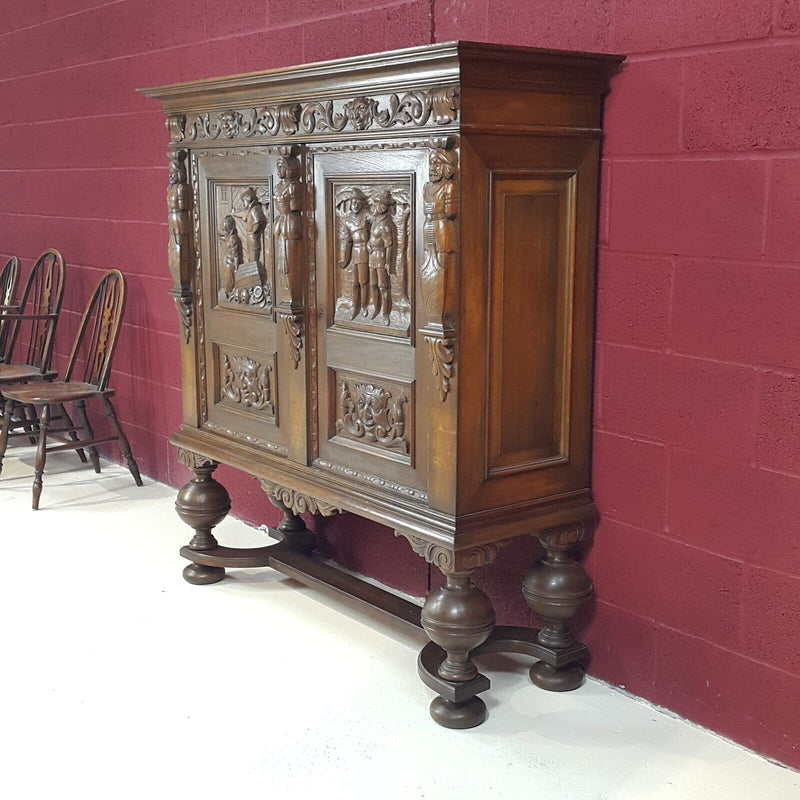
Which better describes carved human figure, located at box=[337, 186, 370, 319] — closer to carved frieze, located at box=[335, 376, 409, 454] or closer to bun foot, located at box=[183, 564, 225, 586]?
carved frieze, located at box=[335, 376, 409, 454]

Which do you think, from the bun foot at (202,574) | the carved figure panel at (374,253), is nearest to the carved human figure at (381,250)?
the carved figure panel at (374,253)

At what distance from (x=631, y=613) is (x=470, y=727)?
1.61 feet

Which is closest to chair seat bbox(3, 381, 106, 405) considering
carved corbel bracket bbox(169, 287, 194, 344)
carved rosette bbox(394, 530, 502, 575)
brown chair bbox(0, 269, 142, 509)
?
brown chair bbox(0, 269, 142, 509)

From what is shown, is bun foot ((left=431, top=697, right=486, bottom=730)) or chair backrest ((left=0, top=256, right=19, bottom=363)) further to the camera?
chair backrest ((left=0, top=256, right=19, bottom=363))

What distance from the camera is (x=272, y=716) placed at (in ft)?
8.45

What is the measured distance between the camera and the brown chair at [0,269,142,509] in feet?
14.4

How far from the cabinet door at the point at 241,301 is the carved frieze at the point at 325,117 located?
0.20 feet

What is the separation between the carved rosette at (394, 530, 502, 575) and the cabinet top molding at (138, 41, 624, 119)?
0.94 meters

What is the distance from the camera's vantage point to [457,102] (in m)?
2.24

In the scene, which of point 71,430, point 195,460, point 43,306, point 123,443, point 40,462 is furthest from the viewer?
point 43,306

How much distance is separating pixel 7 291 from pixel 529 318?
368 centimetres

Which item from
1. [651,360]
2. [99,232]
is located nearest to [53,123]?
[99,232]

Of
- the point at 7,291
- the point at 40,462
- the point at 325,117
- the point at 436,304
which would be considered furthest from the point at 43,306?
the point at 436,304

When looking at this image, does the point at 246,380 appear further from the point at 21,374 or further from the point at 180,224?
the point at 21,374
